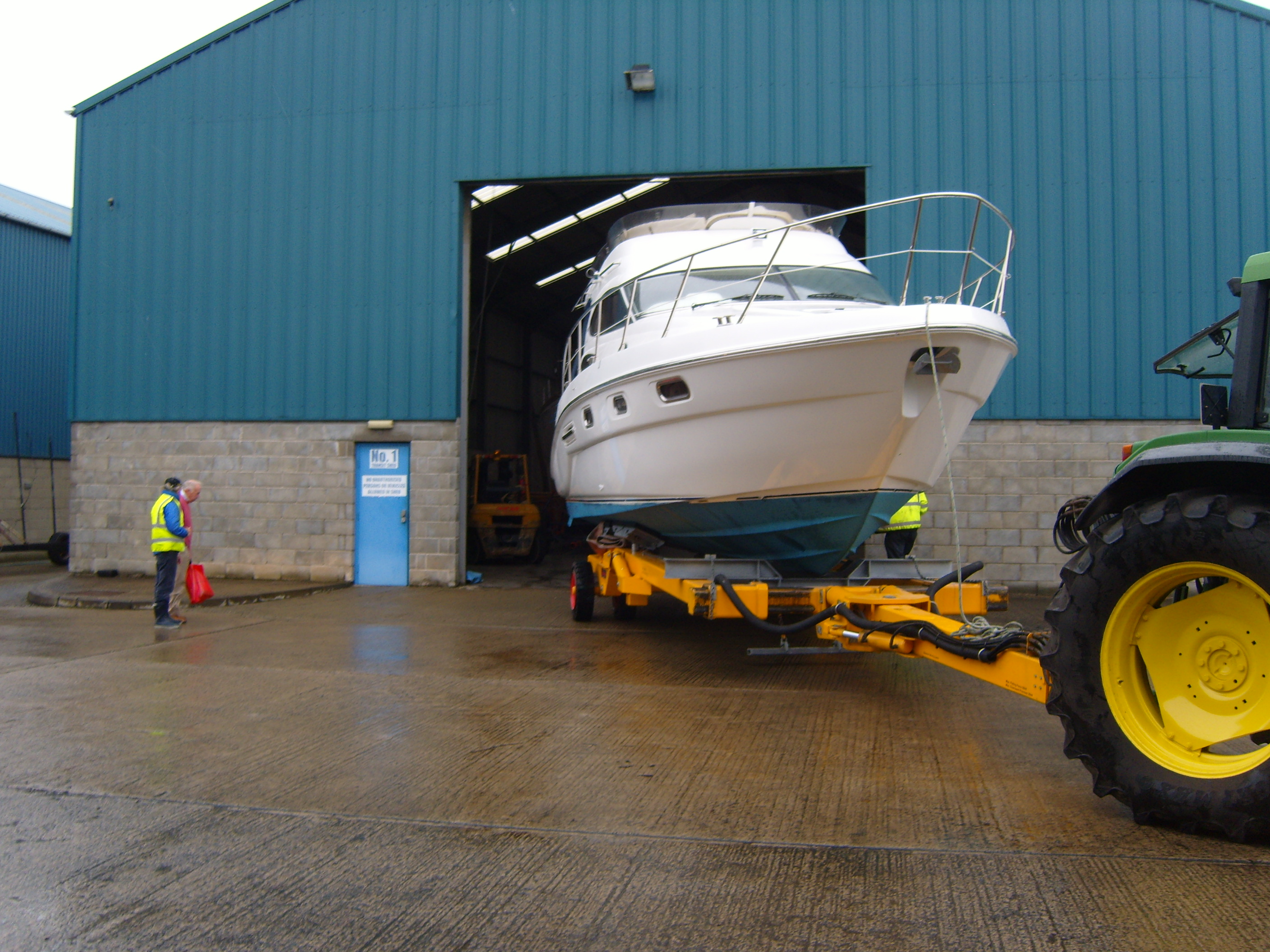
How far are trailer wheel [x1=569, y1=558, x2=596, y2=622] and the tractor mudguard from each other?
5038 mm

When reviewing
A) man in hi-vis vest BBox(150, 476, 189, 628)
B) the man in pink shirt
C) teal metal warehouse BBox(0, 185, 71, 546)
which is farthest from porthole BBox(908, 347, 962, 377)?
teal metal warehouse BBox(0, 185, 71, 546)

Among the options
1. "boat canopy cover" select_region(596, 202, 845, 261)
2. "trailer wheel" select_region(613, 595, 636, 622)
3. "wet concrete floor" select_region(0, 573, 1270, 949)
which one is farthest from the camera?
"trailer wheel" select_region(613, 595, 636, 622)

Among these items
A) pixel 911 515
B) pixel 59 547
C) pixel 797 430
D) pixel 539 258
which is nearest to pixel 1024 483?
pixel 911 515

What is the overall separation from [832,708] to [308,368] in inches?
347

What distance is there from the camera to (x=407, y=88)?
441 inches

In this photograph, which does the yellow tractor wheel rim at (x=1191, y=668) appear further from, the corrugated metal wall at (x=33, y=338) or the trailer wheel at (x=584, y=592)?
the corrugated metal wall at (x=33, y=338)

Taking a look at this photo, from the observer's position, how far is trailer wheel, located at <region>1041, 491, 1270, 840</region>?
2.63m

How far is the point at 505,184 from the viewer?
435 inches

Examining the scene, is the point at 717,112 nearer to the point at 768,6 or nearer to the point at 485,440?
the point at 768,6

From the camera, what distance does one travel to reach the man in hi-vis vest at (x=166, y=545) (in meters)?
7.45

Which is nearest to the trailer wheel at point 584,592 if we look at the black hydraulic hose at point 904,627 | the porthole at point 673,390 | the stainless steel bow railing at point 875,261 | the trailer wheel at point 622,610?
the trailer wheel at point 622,610

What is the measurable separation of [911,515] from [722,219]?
9.83ft

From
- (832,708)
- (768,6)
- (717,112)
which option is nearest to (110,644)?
(832,708)

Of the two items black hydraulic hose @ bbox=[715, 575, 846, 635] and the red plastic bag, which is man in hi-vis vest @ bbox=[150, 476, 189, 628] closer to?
the red plastic bag
